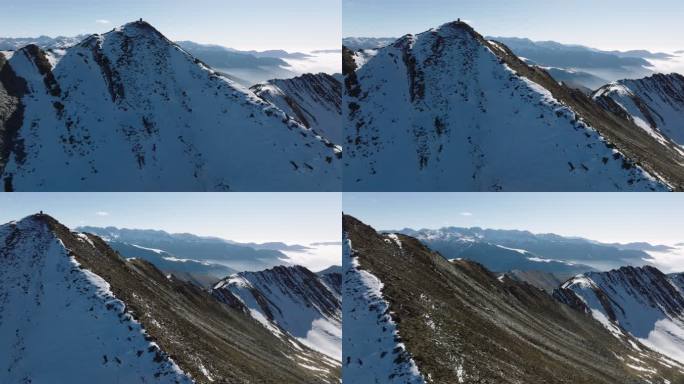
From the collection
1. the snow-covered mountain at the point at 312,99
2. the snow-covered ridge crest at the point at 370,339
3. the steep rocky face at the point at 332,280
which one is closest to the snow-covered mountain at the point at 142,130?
the snow-covered ridge crest at the point at 370,339

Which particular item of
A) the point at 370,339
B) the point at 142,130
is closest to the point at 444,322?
the point at 370,339

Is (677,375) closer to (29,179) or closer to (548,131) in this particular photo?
(548,131)

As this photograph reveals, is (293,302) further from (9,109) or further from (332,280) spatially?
(9,109)

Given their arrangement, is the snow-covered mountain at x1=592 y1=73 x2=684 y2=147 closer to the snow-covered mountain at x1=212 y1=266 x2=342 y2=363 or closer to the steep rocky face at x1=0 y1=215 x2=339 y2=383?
the snow-covered mountain at x1=212 y1=266 x2=342 y2=363

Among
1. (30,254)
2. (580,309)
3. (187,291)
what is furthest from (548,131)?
(580,309)

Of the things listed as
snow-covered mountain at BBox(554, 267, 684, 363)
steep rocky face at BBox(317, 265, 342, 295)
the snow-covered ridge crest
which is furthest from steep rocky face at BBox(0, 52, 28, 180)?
snow-covered mountain at BBox(554, 267, 684, 363)
